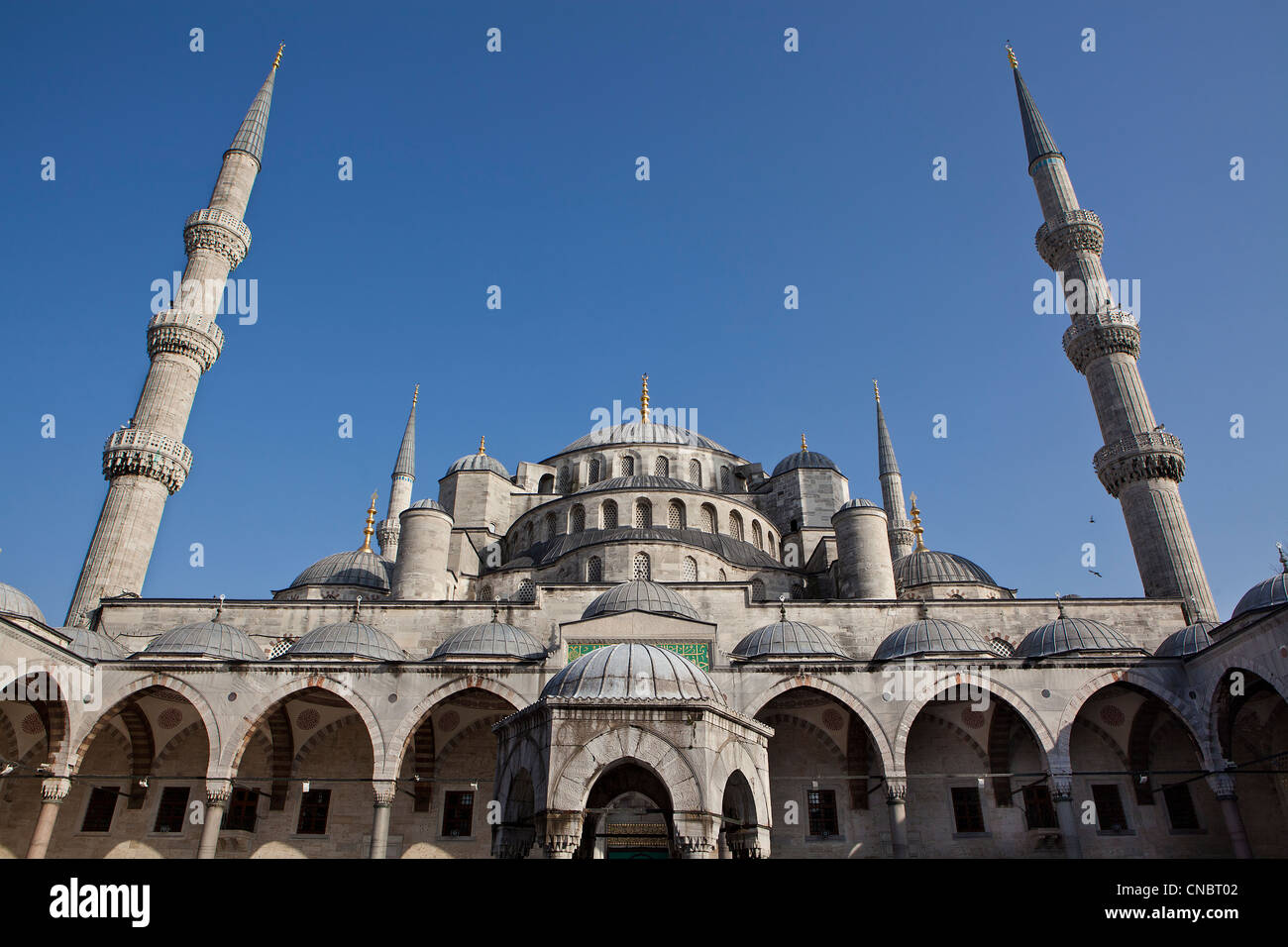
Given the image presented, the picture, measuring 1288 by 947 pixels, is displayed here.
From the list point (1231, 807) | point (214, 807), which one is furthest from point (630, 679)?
point (1231, 807)

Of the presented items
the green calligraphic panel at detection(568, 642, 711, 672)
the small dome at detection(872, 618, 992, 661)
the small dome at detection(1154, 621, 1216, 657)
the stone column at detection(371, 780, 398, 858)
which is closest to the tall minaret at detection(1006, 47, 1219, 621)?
the small dome at detection(1154, 621, 1216, 657)

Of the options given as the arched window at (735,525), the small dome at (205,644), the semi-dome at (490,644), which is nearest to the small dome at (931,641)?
the semi-dome at (490,644)

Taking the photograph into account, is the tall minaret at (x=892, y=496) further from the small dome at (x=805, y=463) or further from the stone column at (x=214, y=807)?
the stone column at (x=214, y=807)

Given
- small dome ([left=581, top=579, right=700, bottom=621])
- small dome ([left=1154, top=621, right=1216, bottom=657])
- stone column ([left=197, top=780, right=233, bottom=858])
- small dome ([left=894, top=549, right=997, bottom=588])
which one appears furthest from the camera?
small dome ([left=894, top=549, right=997, bottom=588])

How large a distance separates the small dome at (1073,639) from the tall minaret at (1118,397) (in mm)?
4809

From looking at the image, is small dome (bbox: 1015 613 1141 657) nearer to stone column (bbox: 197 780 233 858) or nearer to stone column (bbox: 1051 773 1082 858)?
stone column (bbox: 1051 773 1082 858)

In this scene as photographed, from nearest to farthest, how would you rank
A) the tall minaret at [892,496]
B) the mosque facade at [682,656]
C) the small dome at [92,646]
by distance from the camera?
the mosque facade at [682,656] < the small dome at [92,646] < the tall minaret at [892,496]

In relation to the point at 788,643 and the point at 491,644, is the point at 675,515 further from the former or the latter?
the point at 491,644

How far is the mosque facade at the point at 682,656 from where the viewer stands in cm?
1477

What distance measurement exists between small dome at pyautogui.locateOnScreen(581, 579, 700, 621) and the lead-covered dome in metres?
1.18

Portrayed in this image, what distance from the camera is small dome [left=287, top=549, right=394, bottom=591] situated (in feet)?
75.9

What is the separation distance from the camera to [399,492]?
3169 centimetres

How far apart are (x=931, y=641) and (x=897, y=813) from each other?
3161mm
